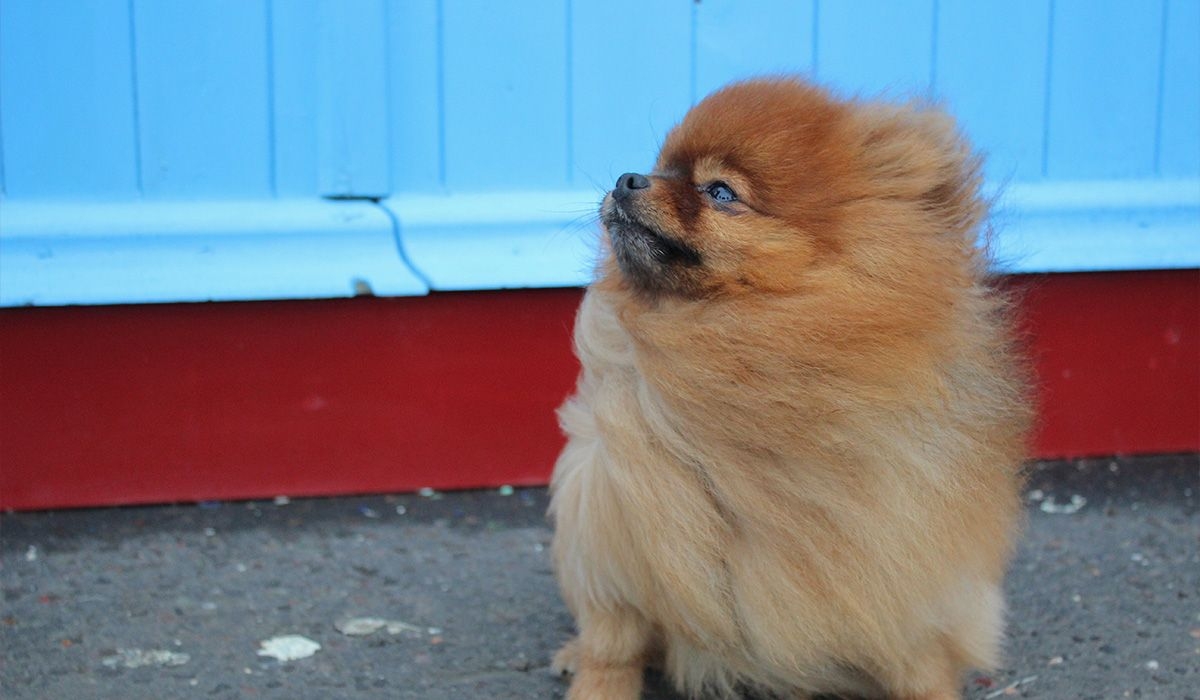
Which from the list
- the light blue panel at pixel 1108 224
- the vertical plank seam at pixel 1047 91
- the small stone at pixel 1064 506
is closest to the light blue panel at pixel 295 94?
the light blue panel at pixel 1108 224

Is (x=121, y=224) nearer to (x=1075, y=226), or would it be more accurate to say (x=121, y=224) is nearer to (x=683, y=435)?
(x=683, y=435)

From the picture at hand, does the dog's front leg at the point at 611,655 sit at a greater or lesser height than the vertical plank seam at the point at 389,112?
lesser

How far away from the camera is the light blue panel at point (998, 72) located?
14.3ft

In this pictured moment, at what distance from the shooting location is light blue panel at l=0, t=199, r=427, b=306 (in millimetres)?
3855

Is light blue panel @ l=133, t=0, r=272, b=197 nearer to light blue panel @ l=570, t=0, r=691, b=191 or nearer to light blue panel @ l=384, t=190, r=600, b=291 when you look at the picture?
light blue panel @ l=384, t=190, r=600, b=291

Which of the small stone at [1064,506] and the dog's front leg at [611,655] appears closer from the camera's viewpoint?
the dog's front leg at [611,655]

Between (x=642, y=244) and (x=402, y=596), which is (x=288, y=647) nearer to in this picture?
(x=402, y=596)

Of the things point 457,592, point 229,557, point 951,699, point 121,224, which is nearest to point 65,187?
point 121,224

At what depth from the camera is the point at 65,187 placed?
3.96 meters

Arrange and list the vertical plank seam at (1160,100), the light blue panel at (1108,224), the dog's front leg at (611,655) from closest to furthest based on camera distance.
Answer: the dog's front leg at (611,655), the light blue panel at (1108,224), the vertical plank seam at (1160,100)

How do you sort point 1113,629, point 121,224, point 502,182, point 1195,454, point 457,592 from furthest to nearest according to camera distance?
point 1195,454 < point 502,182 < point 121,224 < point 457,592 < point 1113,629

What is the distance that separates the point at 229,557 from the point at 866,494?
209 cm

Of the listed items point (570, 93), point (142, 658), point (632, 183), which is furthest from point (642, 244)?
point (570, 93)

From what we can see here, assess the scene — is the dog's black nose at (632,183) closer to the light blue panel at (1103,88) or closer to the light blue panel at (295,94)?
the light blue panel at (295,94)
